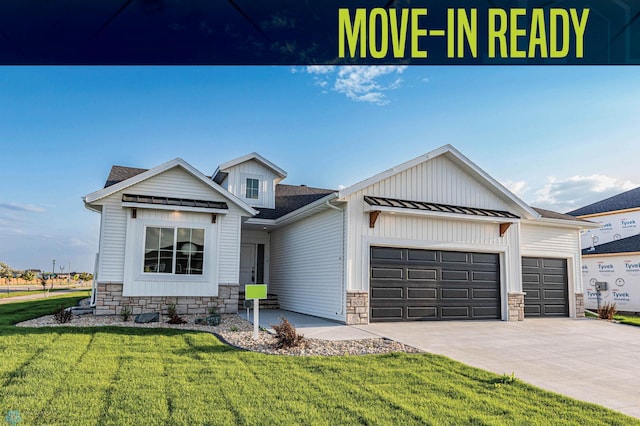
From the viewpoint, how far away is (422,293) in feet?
40.8

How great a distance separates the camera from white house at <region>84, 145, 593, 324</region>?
38.3ft

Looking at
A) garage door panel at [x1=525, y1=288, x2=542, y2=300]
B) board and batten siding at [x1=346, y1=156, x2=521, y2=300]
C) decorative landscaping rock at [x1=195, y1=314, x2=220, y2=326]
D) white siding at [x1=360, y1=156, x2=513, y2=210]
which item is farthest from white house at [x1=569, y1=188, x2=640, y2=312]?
decorative landscaping rock at [x1=195, y1=314, x2=220, y2=326]

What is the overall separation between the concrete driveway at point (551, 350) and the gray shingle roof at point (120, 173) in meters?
9.27

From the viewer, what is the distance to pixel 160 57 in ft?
9.62

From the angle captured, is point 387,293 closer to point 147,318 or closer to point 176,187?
point 147,318

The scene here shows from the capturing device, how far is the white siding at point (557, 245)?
14758 mm

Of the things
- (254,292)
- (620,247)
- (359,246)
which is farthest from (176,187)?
(620,247)

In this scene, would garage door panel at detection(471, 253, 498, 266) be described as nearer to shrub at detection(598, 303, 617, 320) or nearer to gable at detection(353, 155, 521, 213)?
gable at detection(353, 155, 521, 213)

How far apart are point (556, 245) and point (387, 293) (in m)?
7.34

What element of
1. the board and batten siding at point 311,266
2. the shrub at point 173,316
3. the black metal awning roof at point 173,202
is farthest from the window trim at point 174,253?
the board and batten siding at point 311,266

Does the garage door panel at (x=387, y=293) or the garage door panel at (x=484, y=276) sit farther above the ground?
the garage door panel at (x=484, y=276)

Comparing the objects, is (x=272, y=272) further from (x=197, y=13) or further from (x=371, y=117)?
(x=197, y=13)

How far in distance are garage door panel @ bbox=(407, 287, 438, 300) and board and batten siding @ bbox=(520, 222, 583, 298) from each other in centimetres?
412

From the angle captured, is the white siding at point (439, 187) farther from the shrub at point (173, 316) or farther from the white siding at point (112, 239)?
the white siding at point (112, 239)
